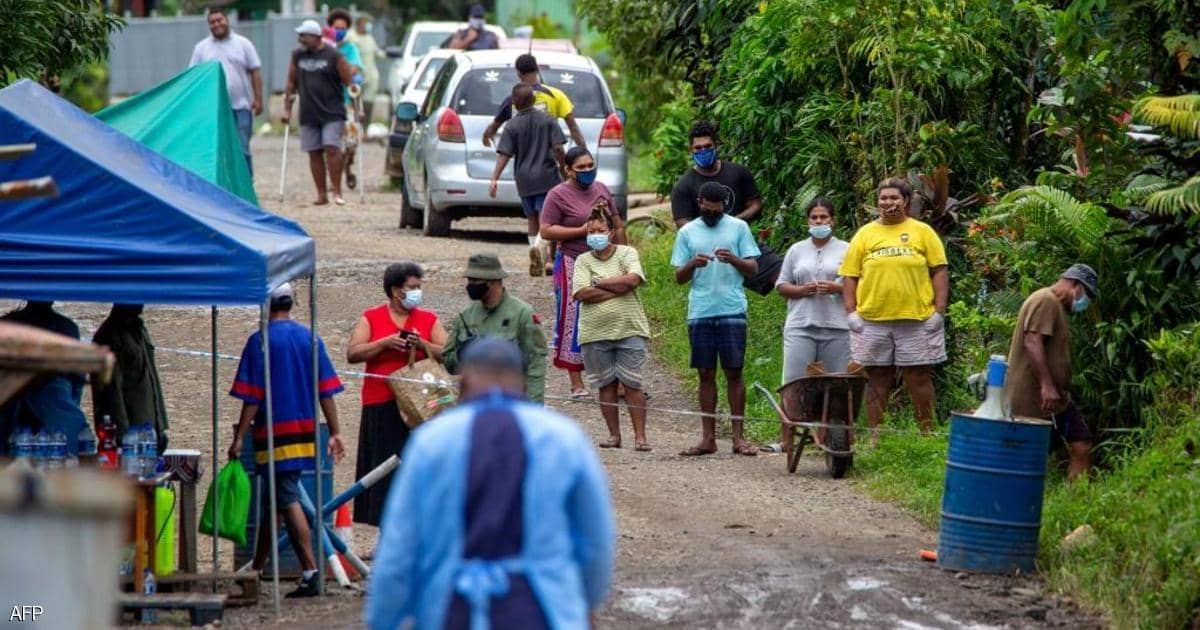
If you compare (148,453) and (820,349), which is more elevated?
(820,349)

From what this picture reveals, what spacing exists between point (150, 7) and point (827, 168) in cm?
4305

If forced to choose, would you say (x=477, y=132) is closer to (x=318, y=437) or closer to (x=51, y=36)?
(x=51, y=36)

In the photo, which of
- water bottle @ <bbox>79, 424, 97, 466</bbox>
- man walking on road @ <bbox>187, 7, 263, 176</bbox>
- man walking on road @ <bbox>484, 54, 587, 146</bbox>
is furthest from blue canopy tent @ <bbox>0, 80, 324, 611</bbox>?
man walking on road @ <bbox>187, 7, 263, 176</bbox>

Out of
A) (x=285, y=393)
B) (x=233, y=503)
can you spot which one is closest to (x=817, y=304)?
(x=285, y=393)

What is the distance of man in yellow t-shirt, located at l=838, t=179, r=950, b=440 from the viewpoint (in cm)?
1275

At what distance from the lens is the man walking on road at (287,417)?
32.2ft

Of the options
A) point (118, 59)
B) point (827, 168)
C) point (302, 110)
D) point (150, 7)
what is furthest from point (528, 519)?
point (150, 7)

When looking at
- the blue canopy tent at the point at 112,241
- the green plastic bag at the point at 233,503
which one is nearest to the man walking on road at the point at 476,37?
the green plastic bag at the point at 233,503

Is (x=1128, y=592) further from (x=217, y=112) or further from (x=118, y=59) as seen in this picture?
(x=118, y=59)

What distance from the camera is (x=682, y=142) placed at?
2062 centimetres

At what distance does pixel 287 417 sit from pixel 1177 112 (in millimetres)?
5008

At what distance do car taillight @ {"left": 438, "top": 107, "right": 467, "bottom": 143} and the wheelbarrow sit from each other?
7.42 metres

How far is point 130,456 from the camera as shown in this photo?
933cm

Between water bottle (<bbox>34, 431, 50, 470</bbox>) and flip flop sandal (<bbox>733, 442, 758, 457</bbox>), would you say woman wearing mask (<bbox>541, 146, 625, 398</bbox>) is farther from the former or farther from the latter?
water bottle (<bbox>34, 431, 50, 470</bbox>)
